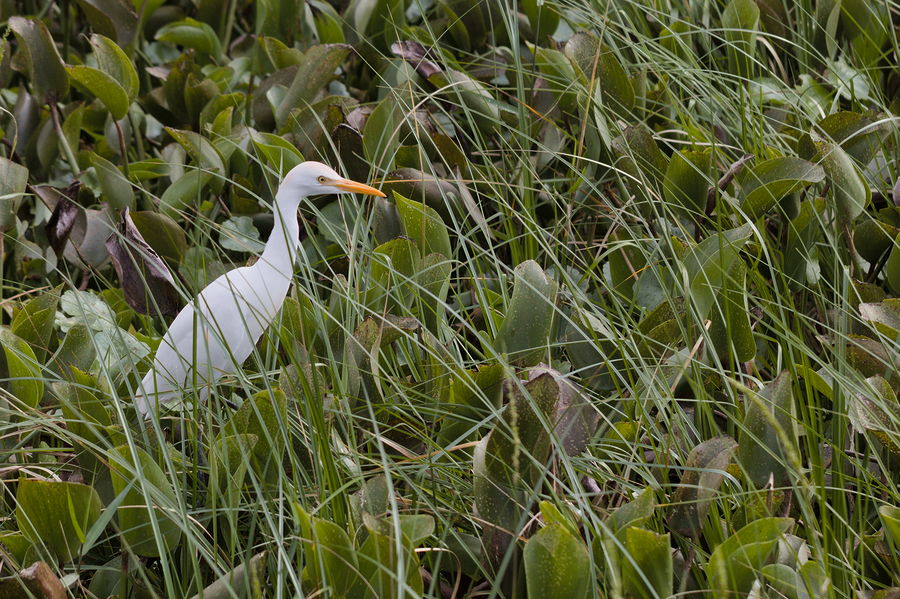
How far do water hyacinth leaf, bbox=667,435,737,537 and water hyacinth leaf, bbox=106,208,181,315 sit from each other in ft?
3.63

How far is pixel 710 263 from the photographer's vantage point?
5.98ft

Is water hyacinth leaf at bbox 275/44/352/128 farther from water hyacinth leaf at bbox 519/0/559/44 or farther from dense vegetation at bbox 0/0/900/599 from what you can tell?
water hyacinth leaf at bbox 519/0/559/44

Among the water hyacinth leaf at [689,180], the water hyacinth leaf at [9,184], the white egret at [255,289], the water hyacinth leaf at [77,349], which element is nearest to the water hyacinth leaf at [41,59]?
the water hyacinth leaf at [9,184]

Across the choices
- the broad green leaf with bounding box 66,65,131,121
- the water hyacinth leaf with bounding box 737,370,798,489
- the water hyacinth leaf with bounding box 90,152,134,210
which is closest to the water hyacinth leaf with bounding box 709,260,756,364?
the water hyacinth leaf with bounding box 737,370,798,489

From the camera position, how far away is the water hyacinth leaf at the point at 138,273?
2.17 metres

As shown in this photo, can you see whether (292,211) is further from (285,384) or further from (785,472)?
(785,472)

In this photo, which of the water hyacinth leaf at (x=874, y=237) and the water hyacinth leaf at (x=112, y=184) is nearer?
the water hyacinth leaf at (x=874, y=237)

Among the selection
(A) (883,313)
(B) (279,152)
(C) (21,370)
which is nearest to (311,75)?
(B) (279,152)

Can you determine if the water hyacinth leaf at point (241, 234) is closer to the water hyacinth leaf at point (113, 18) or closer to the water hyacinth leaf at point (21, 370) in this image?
the water hyacinth leaf at point (21, 370)

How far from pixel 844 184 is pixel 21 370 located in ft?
5.18

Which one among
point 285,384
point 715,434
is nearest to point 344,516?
point 285,384

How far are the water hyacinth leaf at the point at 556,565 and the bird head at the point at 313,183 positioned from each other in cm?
110

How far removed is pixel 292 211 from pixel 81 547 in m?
0.93

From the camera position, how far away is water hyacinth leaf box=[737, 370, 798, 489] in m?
1.54
